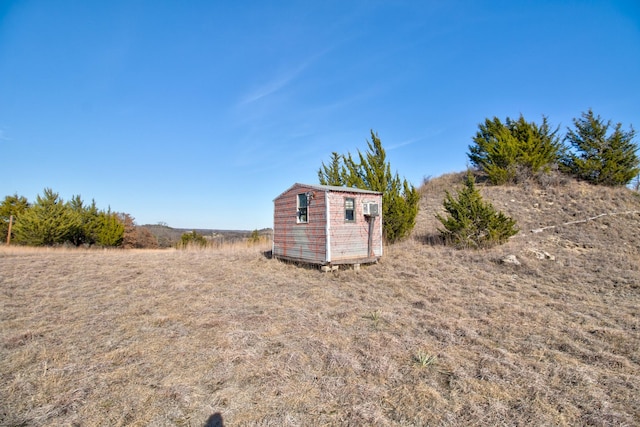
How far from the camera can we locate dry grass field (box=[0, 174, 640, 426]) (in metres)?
3.20

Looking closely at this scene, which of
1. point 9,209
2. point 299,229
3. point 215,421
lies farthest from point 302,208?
point 9,209

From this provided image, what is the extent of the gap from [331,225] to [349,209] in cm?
101

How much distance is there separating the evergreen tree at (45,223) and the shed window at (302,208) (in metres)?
16.1

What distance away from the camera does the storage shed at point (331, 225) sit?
10.2m

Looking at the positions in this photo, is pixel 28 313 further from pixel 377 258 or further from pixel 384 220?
pixel 384 220

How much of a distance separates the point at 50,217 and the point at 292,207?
15946 millimetres

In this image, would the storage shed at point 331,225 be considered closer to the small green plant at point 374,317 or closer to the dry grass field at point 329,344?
the dry grass field at point 329,344

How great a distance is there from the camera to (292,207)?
1171cm

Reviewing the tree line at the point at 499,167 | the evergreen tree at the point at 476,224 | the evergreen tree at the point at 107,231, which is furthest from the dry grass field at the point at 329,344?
the evergreen tree at the point at 107,231

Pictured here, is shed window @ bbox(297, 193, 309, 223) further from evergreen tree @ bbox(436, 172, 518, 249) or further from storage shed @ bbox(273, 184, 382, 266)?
evergreen tree @ bbox(436, 172, 518, 249)

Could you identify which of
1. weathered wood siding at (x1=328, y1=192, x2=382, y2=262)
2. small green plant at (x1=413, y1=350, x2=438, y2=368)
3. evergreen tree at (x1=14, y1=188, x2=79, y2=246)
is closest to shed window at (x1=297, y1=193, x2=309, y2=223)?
weathered wood siding at (x1=328, y1=192, x2=382, y2=262)

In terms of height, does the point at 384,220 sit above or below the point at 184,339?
above

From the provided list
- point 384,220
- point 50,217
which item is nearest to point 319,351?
point 384,220

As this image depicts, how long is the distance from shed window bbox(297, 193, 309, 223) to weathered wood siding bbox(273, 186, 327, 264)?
0.48 feet
